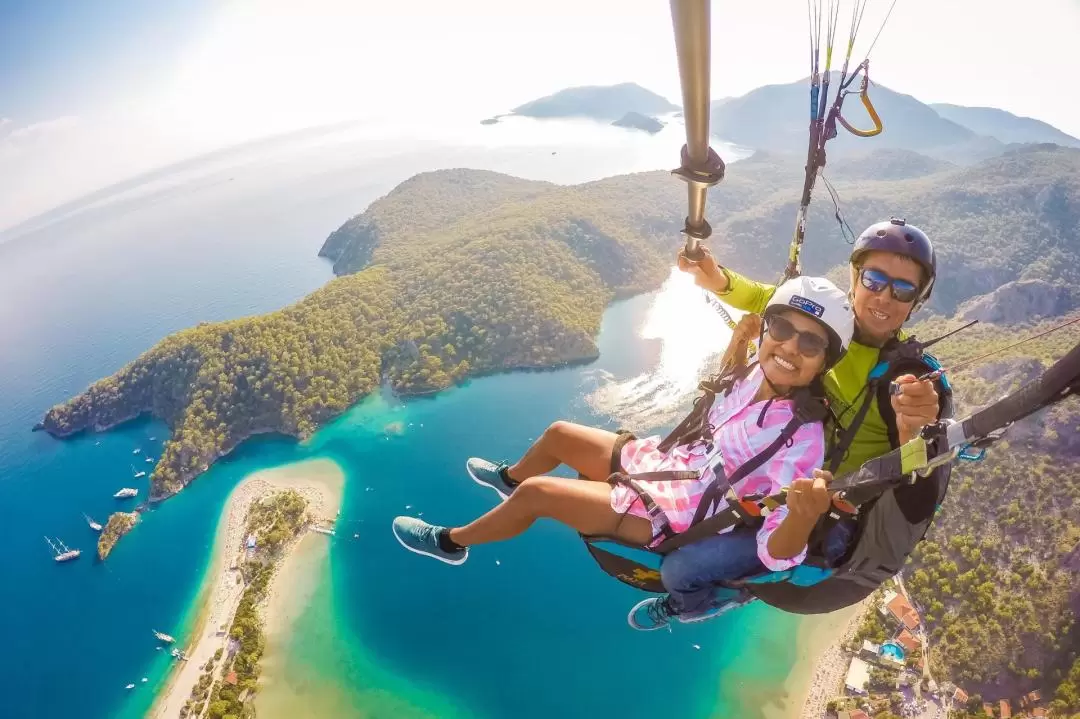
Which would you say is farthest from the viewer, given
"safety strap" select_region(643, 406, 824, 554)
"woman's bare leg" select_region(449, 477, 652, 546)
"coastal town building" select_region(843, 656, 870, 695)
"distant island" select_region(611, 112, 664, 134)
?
"distant island" select_region(611, 112, 664, 134)

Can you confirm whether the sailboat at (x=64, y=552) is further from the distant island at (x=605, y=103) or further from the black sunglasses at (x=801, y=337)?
the distant island at (x=605, y=103)

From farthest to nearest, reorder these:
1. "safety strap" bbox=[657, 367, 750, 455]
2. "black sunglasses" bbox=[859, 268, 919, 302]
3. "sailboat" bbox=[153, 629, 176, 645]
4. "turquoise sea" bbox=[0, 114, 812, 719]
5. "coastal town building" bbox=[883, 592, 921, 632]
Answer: "sailboat" bbox=[153, 629, 176, 645] → "turquoise sea" bbox=[0, 114, 812, 719] → "coastal town building" bbox=[883, 592, 921, 632] → "safety strap" bbox=[657, 367, 750, 455] → "black sunglasses" bbox=[859, 268, 919, 302]

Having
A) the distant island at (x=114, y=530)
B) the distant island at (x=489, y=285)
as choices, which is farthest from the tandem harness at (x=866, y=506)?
the distant island at (x=114, y=530)

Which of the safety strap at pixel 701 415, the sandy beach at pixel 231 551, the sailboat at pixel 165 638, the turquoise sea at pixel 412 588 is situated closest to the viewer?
the safety strap at pixel 701 415

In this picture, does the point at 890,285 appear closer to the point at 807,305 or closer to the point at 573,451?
the point at 807,305

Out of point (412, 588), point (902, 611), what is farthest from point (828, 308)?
point (412, 588)

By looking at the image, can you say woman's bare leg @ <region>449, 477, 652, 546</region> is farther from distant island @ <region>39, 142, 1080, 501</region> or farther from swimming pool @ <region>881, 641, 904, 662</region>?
distant island @ <region>39, 142, 1080, 501</region>

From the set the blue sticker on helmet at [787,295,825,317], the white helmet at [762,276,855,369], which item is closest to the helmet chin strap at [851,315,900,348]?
the white helmet at [762,276,855,369]
